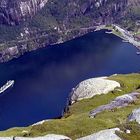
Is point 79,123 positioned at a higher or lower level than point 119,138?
lower

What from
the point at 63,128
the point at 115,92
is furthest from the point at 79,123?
the point at 115,92

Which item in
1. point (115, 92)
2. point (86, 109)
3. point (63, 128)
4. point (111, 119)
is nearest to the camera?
point (63, 128)

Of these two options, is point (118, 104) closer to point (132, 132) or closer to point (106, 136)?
point (132, 132)

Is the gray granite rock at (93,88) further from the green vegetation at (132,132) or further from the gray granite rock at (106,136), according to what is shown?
the gray granite rock at (106,136)

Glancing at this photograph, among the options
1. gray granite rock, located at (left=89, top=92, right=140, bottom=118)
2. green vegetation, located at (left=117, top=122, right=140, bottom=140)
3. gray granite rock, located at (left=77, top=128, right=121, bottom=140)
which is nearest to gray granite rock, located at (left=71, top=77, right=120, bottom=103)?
gray granite rock, located at (left=89, top=92, right=140, bottom=118)

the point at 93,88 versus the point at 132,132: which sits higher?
the point at 132,132

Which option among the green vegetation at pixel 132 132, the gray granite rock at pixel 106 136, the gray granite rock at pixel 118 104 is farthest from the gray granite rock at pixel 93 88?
the gray granite rock at pixel 106 136

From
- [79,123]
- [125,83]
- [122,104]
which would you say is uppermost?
[79,123]

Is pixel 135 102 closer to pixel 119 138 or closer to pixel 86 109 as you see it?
pixel 86 109

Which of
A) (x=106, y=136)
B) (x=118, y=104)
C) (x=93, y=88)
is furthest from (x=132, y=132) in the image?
(x=93, y=88)
